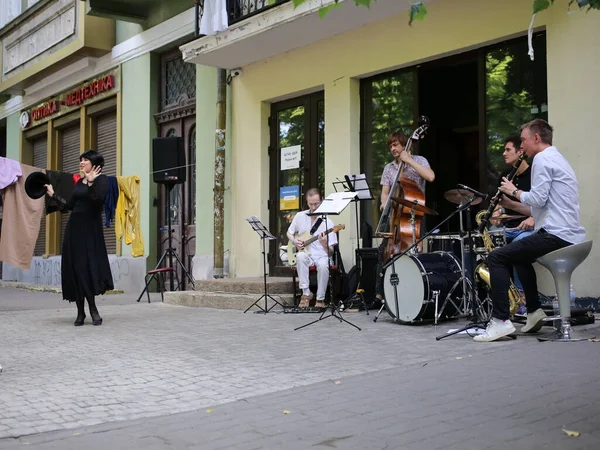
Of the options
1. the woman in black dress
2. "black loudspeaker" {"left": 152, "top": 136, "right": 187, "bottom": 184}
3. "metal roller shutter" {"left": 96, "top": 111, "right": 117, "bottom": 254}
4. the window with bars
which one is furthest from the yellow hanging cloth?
"metal roller shutter" {"left": 96, "top": 111, "right": 117, "bottom": 254}

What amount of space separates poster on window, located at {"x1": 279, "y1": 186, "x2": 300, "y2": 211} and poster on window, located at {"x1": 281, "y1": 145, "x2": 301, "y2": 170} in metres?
0.36

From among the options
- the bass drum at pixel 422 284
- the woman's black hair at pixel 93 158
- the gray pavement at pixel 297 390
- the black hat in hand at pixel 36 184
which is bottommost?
the gray pavement at pixel 297 390

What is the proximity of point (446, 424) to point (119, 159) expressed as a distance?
1334cm

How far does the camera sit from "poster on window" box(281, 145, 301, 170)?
479 inches

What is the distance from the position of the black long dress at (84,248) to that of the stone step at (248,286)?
2.71m

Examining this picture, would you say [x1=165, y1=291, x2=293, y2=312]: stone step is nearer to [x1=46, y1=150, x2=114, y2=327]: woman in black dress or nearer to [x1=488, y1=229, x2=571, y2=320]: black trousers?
[x1=46, y1=150, x2=114, y2=327]: woman in black dress

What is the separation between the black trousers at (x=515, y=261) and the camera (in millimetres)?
6176

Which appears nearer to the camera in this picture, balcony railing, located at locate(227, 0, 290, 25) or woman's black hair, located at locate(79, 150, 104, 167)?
woman's black hair, located at locate(79, 150, 104, 167)

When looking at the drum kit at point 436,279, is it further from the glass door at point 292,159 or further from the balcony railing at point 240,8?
the balcony railing at point 240,8

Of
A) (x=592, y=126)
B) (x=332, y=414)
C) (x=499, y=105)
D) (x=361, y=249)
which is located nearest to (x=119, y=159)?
(x=361, y=249)

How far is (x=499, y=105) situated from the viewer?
9.17 metres

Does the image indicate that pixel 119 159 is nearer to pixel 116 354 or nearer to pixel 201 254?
pixel 201 254

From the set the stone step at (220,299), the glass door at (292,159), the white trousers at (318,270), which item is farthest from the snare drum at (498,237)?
the glass door at (292,159)

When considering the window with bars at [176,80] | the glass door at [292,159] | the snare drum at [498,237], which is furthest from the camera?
the window with bars at [176,80]
